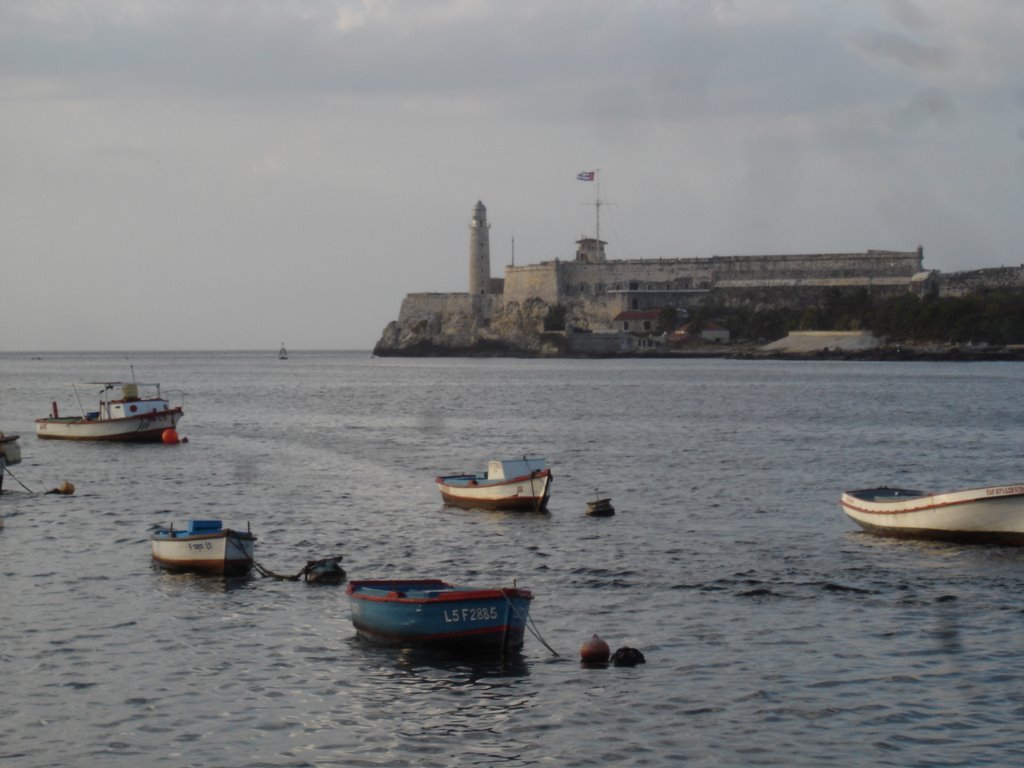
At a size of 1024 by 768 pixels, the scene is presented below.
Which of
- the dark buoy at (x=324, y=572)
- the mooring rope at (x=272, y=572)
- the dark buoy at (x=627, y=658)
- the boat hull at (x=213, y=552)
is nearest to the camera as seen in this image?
the dark buoy at (x=627, y=658)

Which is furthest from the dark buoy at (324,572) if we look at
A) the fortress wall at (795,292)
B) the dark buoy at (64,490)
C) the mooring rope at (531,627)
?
the fortress wall at (795,292)

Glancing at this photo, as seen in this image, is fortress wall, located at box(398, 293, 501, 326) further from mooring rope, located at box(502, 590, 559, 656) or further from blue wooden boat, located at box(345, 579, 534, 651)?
blue wooden boat, located at box(345, 579, 534, 651)

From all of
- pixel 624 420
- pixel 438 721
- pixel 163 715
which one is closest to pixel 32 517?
pixel 163 715

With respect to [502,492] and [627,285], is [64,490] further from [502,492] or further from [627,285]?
[627,285]

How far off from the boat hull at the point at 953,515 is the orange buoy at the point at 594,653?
997 centimetres

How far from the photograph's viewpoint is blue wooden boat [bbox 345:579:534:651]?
587 inches

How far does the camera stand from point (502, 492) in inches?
1088

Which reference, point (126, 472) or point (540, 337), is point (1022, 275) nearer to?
point (540, 337)

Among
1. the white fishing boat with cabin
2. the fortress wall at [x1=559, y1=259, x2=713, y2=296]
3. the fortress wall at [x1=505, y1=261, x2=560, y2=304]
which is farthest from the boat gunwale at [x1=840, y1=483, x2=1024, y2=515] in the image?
the fortress wall at [x1=559, y1=259, x2=713, y2=296]

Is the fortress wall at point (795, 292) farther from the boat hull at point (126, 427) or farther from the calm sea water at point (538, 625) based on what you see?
the boat hull at point (126, 427)

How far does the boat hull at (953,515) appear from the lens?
71.6ft

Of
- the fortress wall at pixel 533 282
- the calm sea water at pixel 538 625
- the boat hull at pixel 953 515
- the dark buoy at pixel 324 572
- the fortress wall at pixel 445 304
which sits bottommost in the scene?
the calm sea water at pixel 538 625

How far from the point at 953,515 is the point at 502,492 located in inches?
375

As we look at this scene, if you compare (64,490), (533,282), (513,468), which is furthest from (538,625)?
(533,282)
